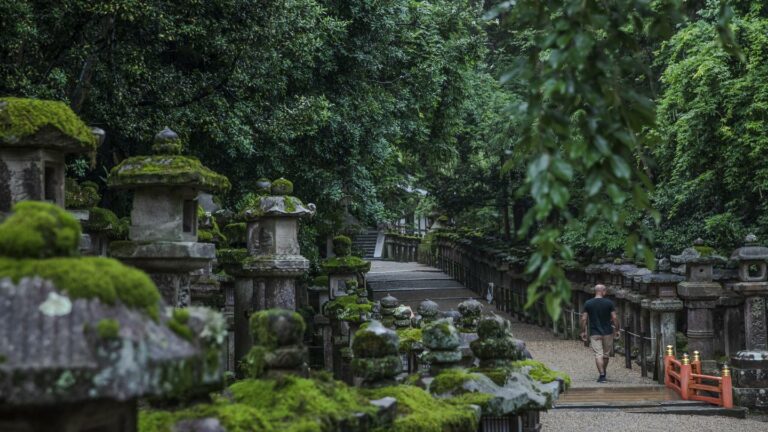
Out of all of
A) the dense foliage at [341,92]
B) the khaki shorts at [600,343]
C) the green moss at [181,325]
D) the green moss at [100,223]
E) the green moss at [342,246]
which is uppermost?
the dense foliage at [341,92]

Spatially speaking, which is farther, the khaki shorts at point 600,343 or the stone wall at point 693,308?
the khaki shorts at point 600,343

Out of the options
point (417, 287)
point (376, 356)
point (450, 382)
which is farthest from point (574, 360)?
point (376, 356)

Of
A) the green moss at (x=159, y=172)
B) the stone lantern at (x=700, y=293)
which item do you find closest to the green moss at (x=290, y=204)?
the green moss at (x=159, y=172)

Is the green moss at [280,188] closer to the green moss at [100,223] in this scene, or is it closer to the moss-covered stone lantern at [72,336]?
the green moss at [100,223]

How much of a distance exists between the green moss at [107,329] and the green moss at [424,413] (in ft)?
7.99

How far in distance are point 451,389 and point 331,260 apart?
12.1m

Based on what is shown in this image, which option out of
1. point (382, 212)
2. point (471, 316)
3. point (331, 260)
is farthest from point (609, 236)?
point (471, 316)

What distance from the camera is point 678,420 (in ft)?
48.1

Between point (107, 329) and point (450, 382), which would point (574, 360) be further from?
point (107, 329)

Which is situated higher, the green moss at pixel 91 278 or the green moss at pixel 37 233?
the green moss at pixel 37 233

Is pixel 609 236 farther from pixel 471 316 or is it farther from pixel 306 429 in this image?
pixel 306 429

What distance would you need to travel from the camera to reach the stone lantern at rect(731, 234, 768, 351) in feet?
54.4

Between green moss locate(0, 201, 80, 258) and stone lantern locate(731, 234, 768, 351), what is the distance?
14.8 m

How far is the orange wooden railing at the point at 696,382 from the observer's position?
1556 centimetres
